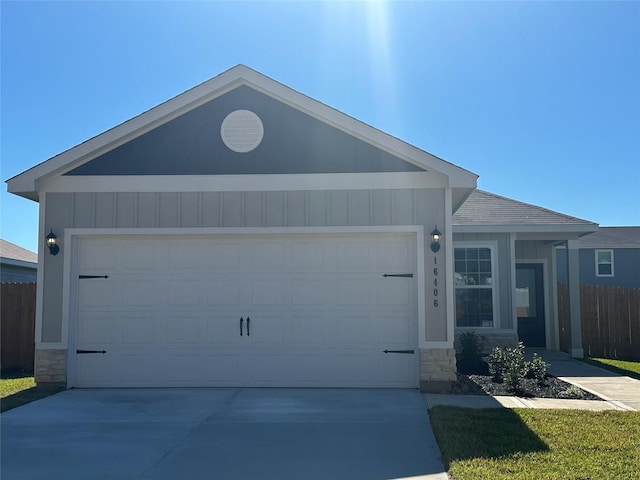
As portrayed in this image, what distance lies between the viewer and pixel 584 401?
8719 mm

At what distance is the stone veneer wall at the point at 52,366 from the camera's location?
960cm

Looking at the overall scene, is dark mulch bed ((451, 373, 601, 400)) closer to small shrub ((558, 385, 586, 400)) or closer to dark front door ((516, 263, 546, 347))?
small shrub ((558, 385, 586, 400))

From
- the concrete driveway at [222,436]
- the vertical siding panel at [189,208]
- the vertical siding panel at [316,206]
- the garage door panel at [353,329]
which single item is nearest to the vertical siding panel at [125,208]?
the vertical siding panel at [189,208]

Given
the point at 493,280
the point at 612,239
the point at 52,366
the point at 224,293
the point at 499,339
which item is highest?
the point at 612,239

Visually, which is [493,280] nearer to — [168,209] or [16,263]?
[168,209]

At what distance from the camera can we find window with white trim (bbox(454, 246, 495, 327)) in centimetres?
1349

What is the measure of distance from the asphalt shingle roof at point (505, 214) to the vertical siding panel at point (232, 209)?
5.77 meters

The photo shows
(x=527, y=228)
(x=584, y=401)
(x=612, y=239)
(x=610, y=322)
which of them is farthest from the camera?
(x=612, y=239)

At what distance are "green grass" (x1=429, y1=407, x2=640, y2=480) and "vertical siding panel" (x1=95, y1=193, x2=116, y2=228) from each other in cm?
590

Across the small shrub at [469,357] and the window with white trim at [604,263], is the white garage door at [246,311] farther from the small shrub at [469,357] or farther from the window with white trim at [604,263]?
the window with white trim at [604,263]

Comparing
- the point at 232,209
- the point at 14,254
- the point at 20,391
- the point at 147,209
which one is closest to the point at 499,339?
the point at 232,209

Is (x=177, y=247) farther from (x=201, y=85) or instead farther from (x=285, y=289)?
(x=201, y=85)

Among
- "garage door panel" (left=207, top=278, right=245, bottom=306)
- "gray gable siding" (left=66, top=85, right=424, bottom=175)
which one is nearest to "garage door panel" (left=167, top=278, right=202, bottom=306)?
"garage door panel" (left=207, top=278, right=245, bottom=306)

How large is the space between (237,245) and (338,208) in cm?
178
